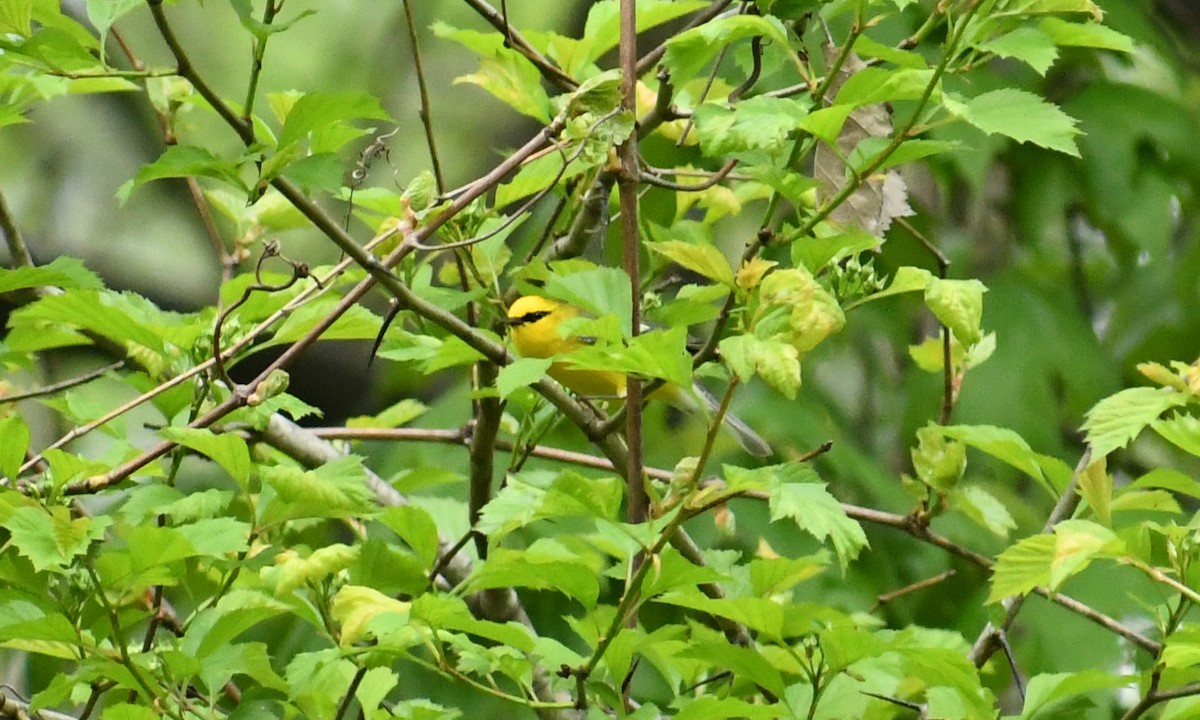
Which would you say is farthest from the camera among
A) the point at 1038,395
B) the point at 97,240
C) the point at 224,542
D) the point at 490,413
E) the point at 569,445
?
the point at 97,240

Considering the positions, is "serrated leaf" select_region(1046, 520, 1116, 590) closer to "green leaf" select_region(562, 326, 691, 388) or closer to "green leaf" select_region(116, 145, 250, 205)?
"green leaf" select_region(562, 326, 691, 388)

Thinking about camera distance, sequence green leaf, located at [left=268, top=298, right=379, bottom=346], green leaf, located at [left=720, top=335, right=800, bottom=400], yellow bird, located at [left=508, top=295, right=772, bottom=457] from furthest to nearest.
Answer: yellow bird, located at [left=508, top=295, right=772, bottom=457], green leaf, located at [left=268, top=298, right=379, bottom=346], green leaf, located at [left=720, top=335, right=800, bottom=400]

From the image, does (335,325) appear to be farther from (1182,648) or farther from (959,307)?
(1182,648)

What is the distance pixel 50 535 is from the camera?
33.0 inches

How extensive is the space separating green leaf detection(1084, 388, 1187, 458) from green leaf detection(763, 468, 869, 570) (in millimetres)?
229

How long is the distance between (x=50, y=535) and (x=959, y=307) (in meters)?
0.63

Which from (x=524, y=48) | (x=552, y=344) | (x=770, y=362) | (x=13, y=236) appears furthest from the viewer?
(x=552, y=344)

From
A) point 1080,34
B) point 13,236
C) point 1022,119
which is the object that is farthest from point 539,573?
point 13,236

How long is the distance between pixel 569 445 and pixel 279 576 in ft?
3.36

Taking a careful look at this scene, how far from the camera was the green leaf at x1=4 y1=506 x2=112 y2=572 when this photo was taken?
82 cm

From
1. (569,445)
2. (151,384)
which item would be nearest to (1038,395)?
(569,445)

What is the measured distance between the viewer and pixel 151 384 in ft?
3.81

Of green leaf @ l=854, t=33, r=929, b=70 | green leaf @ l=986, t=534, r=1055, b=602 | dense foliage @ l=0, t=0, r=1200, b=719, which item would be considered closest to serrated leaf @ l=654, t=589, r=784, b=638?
dense foliage @ l=0, t=0, r=1200, b=719

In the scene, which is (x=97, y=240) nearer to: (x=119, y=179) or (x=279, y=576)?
(x=119, y=179)
